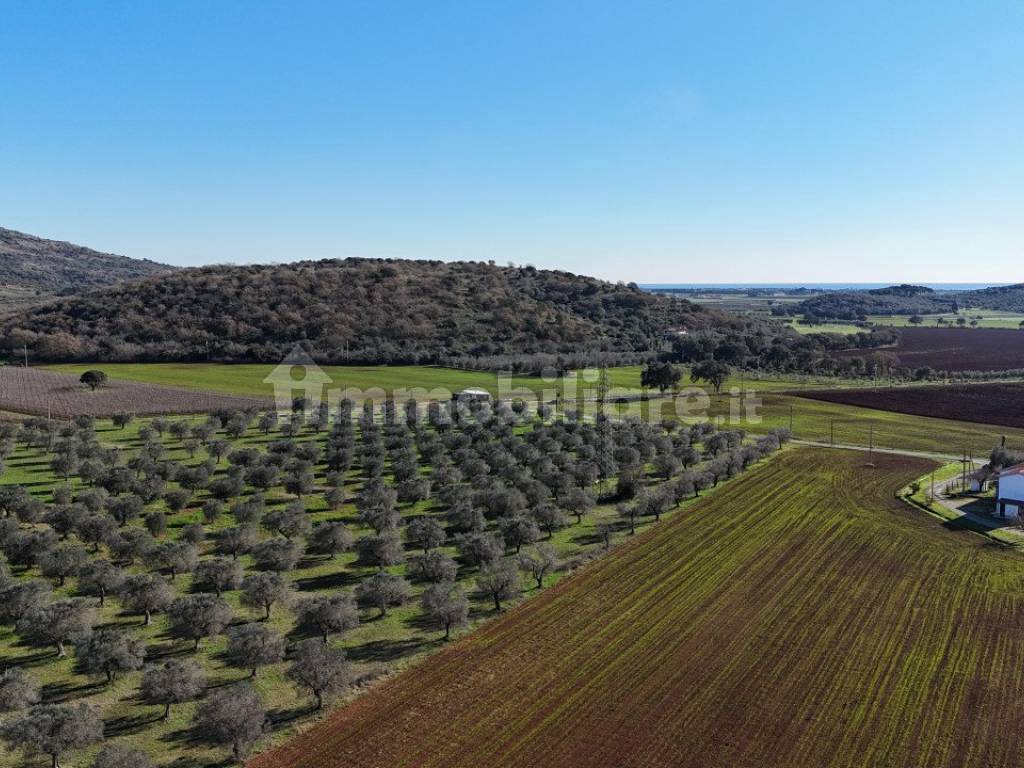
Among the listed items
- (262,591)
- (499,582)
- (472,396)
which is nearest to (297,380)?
(472,396)

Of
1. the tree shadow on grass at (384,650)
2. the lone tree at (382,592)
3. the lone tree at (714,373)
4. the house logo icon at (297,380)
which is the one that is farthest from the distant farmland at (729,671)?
the lone tree at (714,373)

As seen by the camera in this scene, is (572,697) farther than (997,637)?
No

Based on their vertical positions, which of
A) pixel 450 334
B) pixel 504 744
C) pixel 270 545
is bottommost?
pixel 504 744

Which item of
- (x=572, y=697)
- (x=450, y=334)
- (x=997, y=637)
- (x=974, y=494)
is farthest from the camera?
(x=450, y=334)

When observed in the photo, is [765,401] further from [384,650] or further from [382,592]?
[384,650]

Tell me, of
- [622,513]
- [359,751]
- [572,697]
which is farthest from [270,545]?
[622,513]

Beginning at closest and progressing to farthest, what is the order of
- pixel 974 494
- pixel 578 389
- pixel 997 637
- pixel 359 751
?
1. pixel 359 751
2. pixel 997 637
3. pixel 974 494
4. pixel 578 389

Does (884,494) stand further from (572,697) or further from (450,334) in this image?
(450,334)
